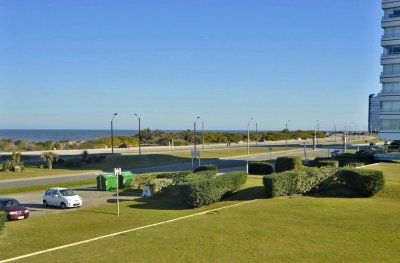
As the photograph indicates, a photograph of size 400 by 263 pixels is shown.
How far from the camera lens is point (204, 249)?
680 inches

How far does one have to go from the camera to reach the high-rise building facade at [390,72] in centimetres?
7194

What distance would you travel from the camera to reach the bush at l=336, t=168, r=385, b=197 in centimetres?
2942

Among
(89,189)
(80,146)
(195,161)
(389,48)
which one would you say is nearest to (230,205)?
(89,189)

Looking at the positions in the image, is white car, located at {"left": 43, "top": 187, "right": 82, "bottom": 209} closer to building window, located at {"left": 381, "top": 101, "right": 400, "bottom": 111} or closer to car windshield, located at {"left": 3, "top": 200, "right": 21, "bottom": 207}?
car windshield, located at {"left": 3, "top": 200, "right": 21, "bottom": 207}

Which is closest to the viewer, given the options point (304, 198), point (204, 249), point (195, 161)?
point (204, 249)

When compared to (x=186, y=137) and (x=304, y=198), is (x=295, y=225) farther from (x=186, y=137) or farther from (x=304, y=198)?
(x=186, y=137)

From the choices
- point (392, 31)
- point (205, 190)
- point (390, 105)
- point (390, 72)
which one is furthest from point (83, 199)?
point (392, 31)

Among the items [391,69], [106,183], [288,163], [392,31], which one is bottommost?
[106,183]

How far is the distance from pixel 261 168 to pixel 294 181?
1485cm

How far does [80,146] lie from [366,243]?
103 meters

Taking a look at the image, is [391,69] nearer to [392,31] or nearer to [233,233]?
[392,31]

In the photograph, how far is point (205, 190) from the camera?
2788cm

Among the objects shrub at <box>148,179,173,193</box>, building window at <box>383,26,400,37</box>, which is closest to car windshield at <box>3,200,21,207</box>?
shrub at <box>148,179,173,193</box>

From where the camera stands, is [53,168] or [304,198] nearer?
[304,198]
